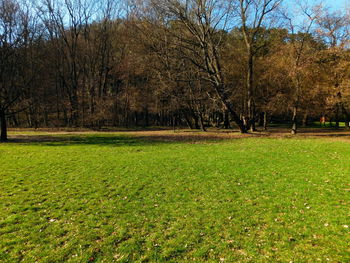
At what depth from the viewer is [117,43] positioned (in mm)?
44844

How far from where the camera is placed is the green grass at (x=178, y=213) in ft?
14.1

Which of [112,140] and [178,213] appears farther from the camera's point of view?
[112,140]

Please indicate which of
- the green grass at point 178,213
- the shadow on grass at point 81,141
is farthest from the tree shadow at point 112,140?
the green grass at point 178,213

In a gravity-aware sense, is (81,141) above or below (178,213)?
above

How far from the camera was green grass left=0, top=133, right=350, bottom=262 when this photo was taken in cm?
429

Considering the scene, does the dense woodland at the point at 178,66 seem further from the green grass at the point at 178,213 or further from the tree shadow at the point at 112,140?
the green grass at the point at 178,213

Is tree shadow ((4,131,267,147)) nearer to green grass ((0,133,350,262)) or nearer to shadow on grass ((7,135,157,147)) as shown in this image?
shadow on grass ((7,135,157,147))

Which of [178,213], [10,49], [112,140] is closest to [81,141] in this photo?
[112,140]

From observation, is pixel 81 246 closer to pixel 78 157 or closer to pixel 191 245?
pixel 191 245

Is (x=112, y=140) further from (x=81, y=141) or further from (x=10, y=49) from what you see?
(x=10, y=49)

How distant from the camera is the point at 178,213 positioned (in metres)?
Result: 5.94

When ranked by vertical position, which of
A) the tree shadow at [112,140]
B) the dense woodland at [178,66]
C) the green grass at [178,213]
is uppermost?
the dense woodland at [178,66]

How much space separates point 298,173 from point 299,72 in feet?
60.0

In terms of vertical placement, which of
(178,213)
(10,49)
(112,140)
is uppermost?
(10,49)
